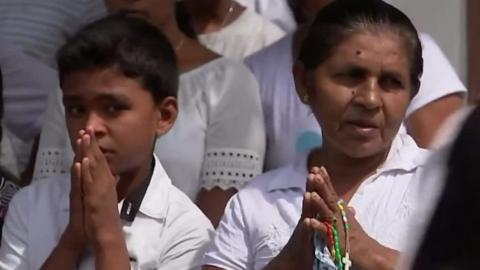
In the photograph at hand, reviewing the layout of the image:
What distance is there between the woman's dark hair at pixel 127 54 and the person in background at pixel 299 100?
1.09 feet

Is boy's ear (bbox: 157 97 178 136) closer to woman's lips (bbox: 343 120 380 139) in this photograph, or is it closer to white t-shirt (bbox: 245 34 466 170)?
white t-shirt (bbox: 245 34 466 170)

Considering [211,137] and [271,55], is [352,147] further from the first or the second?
[271,55]

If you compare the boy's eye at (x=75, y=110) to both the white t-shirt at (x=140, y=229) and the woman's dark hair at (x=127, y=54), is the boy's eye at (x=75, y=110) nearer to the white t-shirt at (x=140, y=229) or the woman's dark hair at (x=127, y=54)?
the woman's dark hair at (x=127, y=54)

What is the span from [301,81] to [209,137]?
0.39 metres

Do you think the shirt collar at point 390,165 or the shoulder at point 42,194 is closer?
the shirt collar at point 390,165

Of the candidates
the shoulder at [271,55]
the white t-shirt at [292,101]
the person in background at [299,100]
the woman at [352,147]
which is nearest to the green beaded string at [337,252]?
the woman at [352,147]

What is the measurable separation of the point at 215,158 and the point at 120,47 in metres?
0.38

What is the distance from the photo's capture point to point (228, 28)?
341 centimetres

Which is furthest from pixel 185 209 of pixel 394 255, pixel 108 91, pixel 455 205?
pixel 455 205

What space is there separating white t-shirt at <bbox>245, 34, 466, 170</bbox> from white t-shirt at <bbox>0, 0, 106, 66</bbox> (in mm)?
695

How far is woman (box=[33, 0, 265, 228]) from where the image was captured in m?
2.95

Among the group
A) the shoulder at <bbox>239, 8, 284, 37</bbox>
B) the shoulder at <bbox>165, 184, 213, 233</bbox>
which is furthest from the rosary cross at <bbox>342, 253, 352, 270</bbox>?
the shoulder at <bbox>239, 8, 284, 37</bbox>

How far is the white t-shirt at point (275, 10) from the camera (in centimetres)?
361

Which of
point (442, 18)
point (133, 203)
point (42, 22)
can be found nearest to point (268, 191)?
point (133, 203)
